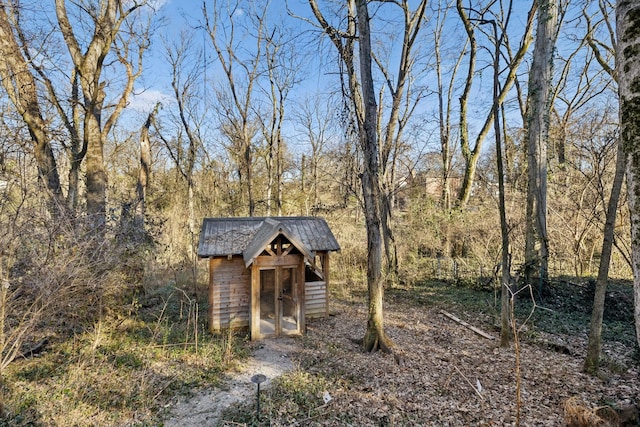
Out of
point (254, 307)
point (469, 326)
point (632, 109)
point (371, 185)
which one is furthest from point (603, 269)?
point (254, 307)

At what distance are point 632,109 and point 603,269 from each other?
14.0 feet

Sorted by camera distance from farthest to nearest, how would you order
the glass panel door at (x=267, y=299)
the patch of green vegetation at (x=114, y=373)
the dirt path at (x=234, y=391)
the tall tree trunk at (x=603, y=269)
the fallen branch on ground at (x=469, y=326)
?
the glass panel door at (x=267, y=299) < the fallen branch on ground at (x=469, y=326) < the tall tree trunk at (x=603, y=269) < the dirt path at (x=234, y=391) < the patch of green vegetation at (x=114, y=373)

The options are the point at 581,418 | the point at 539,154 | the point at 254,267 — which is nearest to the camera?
the point at 581,418

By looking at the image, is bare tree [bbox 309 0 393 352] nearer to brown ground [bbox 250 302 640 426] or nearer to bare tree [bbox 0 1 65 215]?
brown ground [bbox 250 302 640 426]

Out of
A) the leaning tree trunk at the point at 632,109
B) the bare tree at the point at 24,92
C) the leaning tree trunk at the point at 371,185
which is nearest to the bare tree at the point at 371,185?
the leaning tree trunk at the point at 371,185

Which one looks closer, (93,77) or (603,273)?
(603,273)

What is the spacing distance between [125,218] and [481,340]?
907 cm

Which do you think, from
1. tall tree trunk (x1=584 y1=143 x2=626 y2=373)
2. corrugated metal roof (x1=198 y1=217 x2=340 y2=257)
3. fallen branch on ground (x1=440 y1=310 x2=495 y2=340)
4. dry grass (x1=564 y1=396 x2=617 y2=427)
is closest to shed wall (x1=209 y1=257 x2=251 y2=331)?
corrugated metal roof (x1=198 y1=217 x2=340 y2=257)

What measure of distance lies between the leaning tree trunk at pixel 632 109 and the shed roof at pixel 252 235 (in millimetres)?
6015

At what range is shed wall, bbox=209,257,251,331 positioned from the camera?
7723mm

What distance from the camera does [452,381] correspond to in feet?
17.5

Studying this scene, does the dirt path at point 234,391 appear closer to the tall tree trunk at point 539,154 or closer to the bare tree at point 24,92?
the bare tree at point 24,92

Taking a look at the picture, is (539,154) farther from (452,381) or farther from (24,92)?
(24,92)

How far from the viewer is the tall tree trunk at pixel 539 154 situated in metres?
8.77
